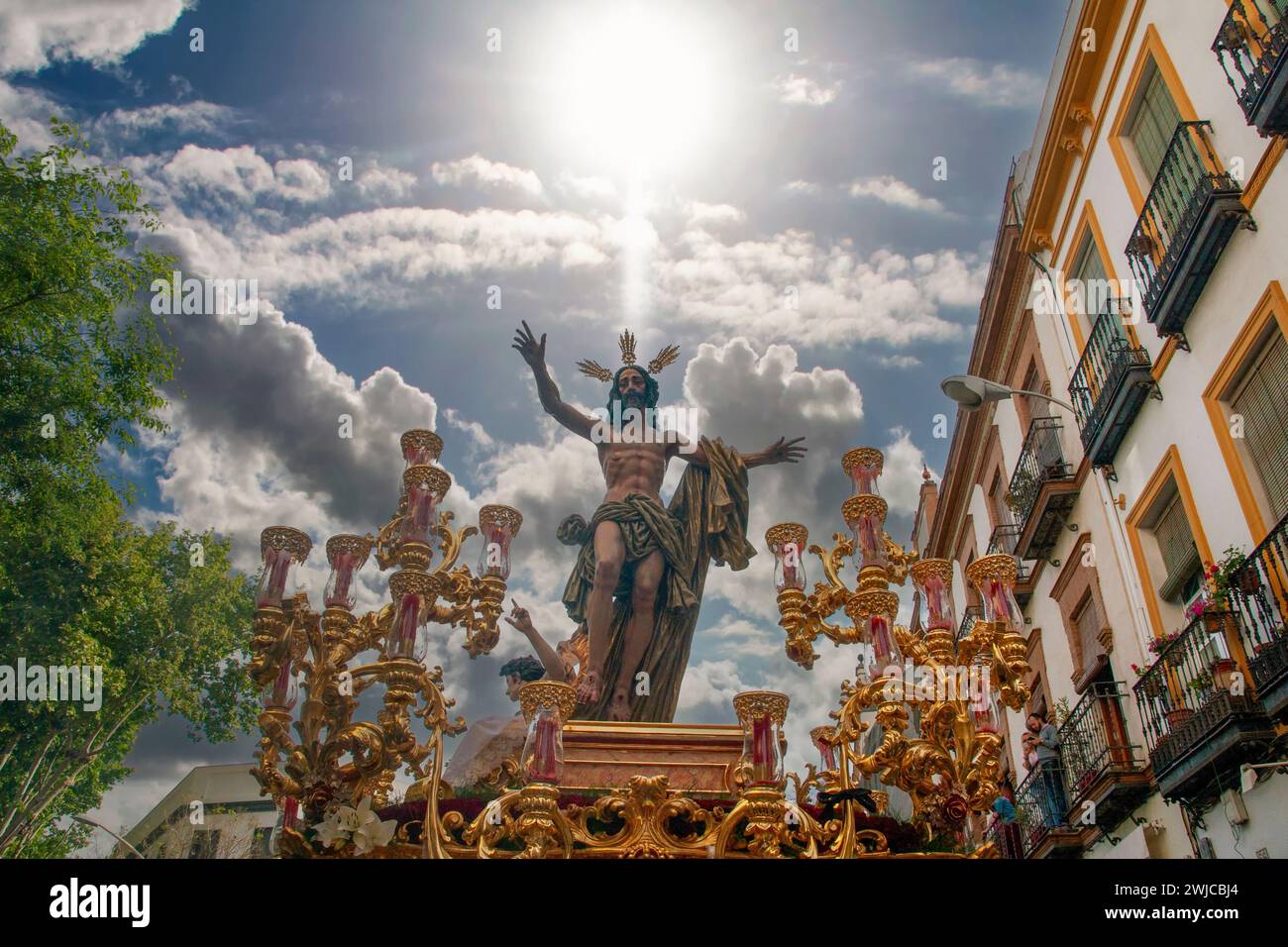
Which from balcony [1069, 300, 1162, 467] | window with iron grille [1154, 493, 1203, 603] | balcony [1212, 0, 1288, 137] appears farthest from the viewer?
balcony [1069, 300, 1162, 467]

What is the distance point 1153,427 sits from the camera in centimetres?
1258

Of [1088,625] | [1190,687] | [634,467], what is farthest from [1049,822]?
[634,467]

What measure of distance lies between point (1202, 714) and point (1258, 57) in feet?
21.3

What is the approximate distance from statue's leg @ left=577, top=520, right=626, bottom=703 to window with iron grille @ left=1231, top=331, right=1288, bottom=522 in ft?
21.9

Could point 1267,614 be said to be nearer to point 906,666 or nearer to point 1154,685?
point 1154,685

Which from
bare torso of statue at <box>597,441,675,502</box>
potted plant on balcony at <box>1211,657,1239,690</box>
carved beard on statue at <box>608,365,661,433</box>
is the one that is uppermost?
carved beard on statue at <box>608,365,661,433</box>

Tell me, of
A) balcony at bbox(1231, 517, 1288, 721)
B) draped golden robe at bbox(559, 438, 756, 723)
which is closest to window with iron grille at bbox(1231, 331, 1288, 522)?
balcony at bbox(1231, 517, 1288, 721)

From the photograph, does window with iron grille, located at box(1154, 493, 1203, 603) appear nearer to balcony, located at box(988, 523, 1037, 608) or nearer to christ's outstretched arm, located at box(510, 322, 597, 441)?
balcony, located at box(988, 523, 1037, 608)

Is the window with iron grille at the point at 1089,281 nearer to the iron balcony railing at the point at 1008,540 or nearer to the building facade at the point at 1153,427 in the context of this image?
the building facade at the point at 1153,427

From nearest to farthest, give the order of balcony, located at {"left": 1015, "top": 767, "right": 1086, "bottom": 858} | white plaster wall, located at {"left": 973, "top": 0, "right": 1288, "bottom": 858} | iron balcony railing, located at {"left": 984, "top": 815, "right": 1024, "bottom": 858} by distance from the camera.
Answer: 1. white plaster wall, located at {"left": 973, "top": 0, "right": 1288, "bottom": 858}
2. iron balcony railing, located at {"left": 984, "top": 815, "right": 1024, "bottom": 858}
3. balcony, located at {"left": 1015, "top": 767, "right": 1086, "bottom": 858}

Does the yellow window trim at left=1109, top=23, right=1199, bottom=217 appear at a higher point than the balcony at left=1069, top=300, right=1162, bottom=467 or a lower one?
higher

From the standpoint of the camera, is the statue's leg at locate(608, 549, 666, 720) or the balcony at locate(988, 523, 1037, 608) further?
the balcony at locate(988, 523, 1037, 608)

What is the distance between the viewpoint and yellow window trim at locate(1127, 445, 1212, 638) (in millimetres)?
11398
